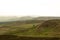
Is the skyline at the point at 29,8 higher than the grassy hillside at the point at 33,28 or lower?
higher

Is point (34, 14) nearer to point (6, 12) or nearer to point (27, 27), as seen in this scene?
point (27, 27)

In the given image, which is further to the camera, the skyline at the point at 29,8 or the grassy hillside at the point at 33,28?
the skyline at the point at 29,8

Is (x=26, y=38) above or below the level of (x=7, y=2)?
below

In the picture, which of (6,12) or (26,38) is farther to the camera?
(6,12)

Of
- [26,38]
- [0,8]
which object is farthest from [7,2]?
[26,38]

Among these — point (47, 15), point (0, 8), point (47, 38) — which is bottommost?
point (47, 38)

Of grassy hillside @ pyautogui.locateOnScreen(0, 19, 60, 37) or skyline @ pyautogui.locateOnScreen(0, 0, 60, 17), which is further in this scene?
skyline @ pyautogui.locateOnScreen(0, 0, 60, 17)

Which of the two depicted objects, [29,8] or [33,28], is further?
[29,8]

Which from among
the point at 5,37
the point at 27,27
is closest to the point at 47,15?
the point at 27,27

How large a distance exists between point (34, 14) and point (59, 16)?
72 cm

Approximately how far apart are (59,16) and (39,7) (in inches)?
24.7

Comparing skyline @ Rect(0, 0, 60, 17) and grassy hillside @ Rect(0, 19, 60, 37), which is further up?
skyline @ Rect(0, 0, 60, 17)

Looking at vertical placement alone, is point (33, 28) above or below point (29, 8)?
below

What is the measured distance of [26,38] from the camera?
439cm
